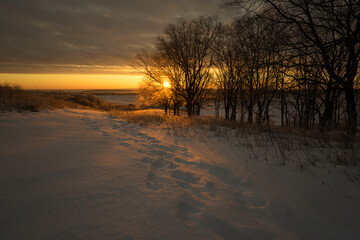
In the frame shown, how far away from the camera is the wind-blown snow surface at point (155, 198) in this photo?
1423 millimetres

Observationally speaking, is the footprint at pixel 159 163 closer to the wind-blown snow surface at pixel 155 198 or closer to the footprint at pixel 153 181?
the wind-blown snow surface at pixel 155 198

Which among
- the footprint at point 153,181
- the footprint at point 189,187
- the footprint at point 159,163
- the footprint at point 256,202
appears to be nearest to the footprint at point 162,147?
the footprint at point 159,163

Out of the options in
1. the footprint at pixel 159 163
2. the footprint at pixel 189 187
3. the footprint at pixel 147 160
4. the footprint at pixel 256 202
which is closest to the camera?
the footprint at pixel 256 202

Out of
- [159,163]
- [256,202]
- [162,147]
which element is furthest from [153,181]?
[162,147]

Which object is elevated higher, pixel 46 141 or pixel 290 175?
pixel 46 141

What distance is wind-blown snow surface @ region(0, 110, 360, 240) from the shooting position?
1423 mm

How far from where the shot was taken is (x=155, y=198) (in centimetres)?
199

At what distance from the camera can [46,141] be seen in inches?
135

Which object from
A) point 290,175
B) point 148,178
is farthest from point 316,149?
point 148,178

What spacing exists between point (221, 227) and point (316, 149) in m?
3.84

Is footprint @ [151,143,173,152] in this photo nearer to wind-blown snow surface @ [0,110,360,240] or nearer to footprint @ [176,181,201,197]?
wind-blown snow surface @ [0,110,360,240]

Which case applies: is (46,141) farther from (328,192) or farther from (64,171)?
(328,192)

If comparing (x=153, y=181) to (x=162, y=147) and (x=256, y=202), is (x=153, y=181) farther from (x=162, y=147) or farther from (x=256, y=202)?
(x=162, y=147)

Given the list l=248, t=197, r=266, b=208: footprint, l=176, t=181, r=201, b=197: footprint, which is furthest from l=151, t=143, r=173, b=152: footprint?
l=248, t=197, r=266, b=208: footprint
